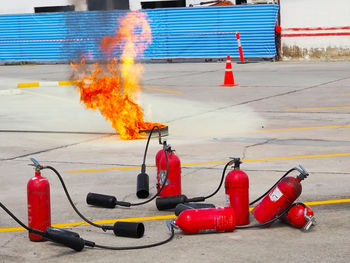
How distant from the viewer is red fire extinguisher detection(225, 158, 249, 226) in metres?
7.09

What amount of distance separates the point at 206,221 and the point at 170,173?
1333mm

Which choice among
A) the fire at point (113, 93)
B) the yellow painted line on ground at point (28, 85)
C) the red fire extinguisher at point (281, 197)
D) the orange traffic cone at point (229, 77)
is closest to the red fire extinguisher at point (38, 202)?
the red fire extinguisher at point (281, 197)

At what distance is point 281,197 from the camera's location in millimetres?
6973

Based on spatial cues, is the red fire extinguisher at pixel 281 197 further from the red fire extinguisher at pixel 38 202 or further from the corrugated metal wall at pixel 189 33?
the corrugated metal wall at pixel 189 33

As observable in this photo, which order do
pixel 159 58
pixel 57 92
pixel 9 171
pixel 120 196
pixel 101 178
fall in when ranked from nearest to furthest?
pixel 120 196 → pixel 101 178 → pixel 9 171 → pixel 57 92 → pixel 159 58

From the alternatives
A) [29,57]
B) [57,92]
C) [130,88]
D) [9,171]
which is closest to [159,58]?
[29,57]

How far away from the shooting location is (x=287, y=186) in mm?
6945

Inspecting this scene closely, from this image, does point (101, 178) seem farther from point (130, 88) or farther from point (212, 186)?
point (130, 88)

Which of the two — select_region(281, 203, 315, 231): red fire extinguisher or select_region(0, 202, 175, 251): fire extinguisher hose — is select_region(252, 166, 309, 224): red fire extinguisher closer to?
select_region(281, 203, 315, 231): red fire extinguisher

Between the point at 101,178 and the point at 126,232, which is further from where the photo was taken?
the point at 101,178

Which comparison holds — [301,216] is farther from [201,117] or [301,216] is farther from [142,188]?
[201,117]

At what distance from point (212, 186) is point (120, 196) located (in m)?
1.11

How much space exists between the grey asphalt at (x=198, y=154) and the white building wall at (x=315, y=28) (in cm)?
726

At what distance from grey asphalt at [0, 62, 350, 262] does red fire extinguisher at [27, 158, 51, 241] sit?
17cm
